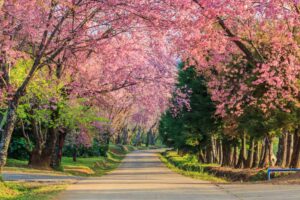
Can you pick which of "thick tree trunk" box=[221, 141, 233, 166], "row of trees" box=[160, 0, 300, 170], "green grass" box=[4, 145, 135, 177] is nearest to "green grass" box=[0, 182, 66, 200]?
"row of trees" box=[160, 0, 300, 170]

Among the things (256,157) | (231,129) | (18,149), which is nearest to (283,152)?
(231,129)

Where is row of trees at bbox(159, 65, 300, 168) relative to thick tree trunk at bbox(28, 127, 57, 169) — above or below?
above

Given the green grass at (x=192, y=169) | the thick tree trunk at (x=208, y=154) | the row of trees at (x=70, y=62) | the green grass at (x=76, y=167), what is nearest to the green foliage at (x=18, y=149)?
the row of trees at (x=70, y=62)

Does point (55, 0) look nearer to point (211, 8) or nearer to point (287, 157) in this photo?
point (211, 8)

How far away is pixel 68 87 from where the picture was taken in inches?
973

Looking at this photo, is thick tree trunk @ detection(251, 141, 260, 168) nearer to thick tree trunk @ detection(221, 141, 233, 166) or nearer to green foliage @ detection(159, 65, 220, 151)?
green foliage @ detection(159, 65, 220, 151)

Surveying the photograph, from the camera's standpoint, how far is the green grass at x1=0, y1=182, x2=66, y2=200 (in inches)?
548

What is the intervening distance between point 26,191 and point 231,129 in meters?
19.1

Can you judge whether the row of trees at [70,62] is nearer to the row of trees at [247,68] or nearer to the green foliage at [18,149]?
the green foliage at [18,149]

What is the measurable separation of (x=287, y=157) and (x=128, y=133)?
7945cm

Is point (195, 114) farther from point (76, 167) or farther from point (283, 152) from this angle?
point (76, 167)

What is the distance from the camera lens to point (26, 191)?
16.5 meters

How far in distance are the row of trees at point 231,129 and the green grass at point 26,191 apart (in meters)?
9.78

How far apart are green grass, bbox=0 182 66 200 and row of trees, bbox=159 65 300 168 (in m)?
9.78
